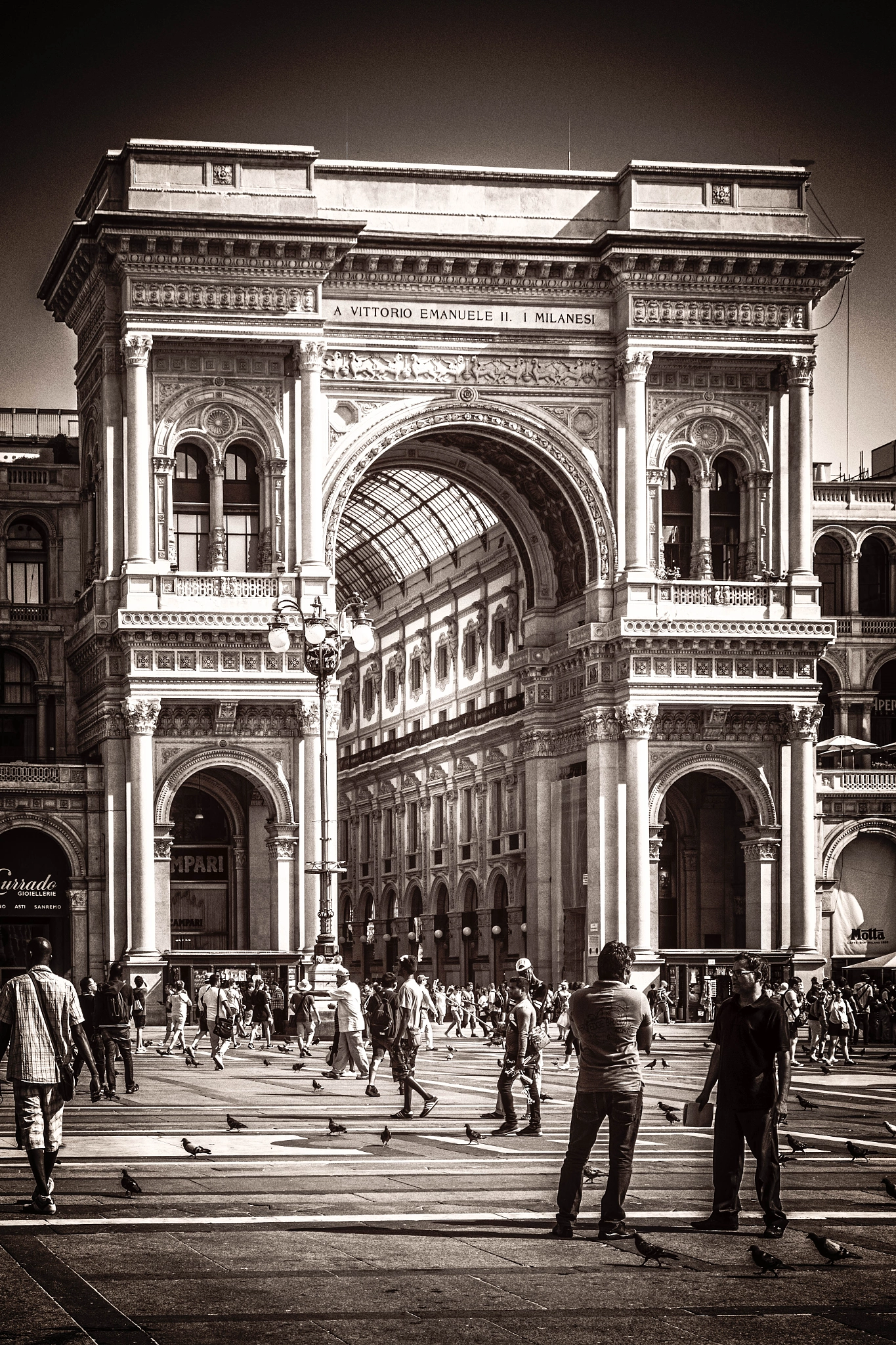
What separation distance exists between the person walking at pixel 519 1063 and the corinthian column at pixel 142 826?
103ft

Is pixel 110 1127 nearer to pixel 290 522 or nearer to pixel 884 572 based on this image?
pixel 290 522

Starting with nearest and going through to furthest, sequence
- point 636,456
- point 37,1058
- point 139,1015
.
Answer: point 37,1058 < point 139,1015 < point 636,456

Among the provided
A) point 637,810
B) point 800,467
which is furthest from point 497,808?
point 800,467

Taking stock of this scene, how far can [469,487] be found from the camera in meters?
65.1

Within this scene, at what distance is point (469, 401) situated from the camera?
194 feet

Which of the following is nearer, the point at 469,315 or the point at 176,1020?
the point at 176,1020

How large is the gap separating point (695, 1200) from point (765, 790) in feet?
142

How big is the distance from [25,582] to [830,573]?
2703 centimetres

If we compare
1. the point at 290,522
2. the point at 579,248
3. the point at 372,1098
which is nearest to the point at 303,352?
the point at 290,522

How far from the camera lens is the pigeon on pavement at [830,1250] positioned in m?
13.1

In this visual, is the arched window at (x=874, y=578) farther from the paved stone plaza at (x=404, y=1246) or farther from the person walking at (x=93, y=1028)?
the paved stone plaza at (x=404, y=1246)

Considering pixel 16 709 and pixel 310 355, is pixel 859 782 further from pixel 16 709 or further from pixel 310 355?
pixel 16 709

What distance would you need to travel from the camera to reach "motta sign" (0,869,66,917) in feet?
194

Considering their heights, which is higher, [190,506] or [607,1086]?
[190,506]
